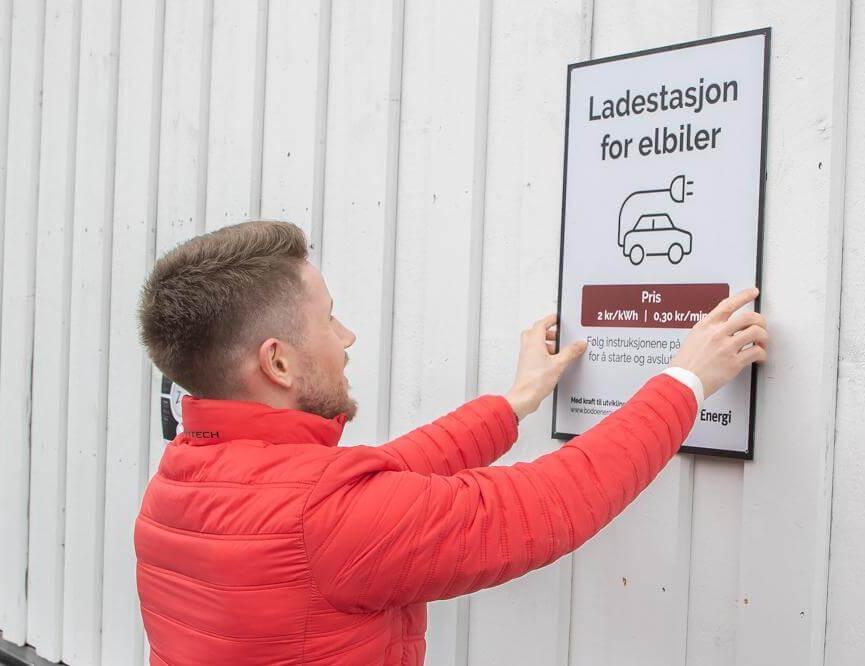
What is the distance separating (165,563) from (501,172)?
1.19 m

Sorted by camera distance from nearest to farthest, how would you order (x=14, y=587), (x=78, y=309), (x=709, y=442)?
(x=709, y=442)
(x=78, y=309)
(x=14, y=587)

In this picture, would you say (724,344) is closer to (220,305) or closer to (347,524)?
(347,524)

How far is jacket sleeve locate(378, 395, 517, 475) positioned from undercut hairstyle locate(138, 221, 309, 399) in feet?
1.36

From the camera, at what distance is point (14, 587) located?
138 inches

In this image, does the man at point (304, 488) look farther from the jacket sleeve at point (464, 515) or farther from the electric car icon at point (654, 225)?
the electric car icon at point (654, 225)

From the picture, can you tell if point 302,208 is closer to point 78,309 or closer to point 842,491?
point 78,309

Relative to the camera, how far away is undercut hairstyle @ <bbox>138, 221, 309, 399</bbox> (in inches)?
61.7

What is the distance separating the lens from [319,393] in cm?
164

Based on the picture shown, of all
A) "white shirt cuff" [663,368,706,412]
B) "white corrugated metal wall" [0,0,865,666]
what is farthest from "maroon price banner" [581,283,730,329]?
"white shirt cuff" [663,368,706,412]

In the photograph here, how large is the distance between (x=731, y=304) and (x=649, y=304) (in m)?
0.24

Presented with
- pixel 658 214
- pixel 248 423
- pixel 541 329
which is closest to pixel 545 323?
pixel 541 329

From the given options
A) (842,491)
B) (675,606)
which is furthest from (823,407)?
(675,606)

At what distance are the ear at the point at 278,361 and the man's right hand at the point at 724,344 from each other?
2.36ft

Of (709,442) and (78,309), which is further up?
(78,309)
